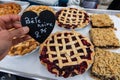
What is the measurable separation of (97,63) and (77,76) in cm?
10

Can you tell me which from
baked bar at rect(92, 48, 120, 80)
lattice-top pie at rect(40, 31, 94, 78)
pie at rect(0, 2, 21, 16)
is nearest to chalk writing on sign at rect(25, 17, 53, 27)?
lattice-top pie at rect(40, 31, 94, 78)

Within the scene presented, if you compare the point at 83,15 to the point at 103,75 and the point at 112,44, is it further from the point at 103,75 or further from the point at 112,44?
the point at 103,75

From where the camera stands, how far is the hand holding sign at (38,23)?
78 cm

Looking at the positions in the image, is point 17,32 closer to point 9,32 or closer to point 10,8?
point 9,32

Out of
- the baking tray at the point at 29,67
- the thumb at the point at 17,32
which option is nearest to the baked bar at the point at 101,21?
the baking tray at the point at 29,67

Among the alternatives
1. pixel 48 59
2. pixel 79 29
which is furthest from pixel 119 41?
pixel 48 59

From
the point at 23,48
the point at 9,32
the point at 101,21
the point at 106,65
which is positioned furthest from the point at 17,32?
the point at 101,21

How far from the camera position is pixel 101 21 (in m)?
1.08

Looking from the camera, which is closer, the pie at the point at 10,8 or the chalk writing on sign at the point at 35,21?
the chalk writing on sign at the point at 35,21

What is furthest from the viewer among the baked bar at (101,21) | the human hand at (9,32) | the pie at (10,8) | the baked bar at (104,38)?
the pie at (10,8)

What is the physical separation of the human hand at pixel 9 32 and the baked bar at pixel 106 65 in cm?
33

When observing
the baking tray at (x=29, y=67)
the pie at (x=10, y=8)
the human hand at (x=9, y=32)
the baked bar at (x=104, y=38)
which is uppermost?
the human hand at (x=9, y=32)

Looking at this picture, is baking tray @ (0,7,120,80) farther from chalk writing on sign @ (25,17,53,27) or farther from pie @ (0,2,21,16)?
pie @ (0,2,21,16)

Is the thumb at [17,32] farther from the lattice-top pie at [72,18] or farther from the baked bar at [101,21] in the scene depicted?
the baked bar at [101,21]
